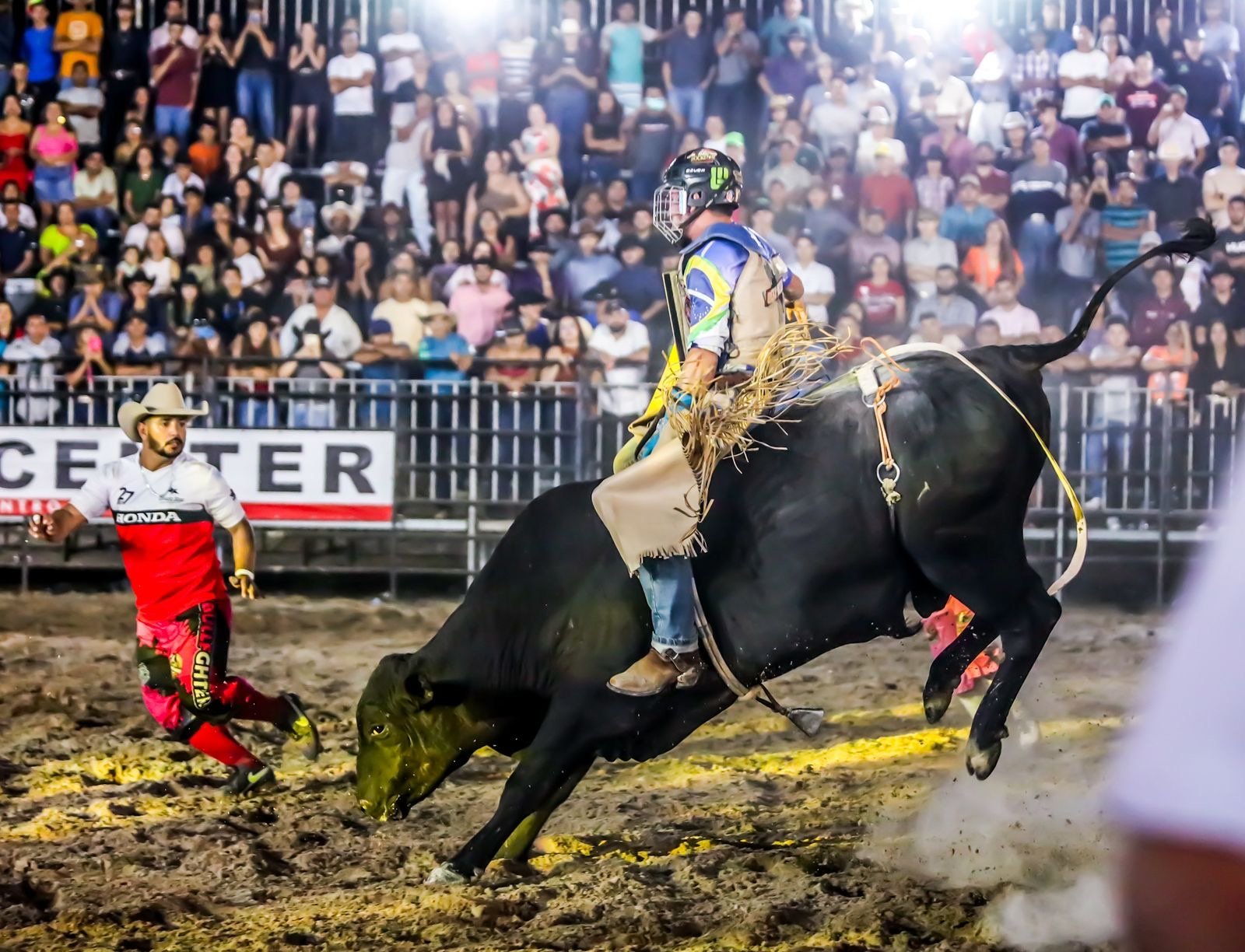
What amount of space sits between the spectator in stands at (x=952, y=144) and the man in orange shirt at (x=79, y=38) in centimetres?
673

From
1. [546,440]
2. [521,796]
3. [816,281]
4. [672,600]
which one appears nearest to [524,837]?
[521,796]

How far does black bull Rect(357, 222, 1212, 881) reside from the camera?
4.36 meters

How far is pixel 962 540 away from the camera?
4359 mm

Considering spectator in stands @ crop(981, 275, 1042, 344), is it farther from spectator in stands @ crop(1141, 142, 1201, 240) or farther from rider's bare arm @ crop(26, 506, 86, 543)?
rider's bare arm @ crop(26, 506, 86, 543)

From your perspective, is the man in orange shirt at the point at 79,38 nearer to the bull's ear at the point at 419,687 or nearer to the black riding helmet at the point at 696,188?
the black riding helmet at the point at 696,188

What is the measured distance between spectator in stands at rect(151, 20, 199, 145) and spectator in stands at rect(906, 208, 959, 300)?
5.82 m

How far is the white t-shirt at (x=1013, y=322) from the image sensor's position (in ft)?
34.6

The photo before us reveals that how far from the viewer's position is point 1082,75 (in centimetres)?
1189

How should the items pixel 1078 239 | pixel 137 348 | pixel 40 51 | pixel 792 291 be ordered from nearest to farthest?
pixel 792 291
pixel 137 348
pixel 1078 239
pixel 40 51

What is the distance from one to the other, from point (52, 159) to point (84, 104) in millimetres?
571

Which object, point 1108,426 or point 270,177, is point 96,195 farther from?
point 1108,426

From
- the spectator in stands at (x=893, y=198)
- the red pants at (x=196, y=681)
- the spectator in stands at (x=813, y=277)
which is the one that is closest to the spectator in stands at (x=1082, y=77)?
the spectator in stands at (x=893, y=198)

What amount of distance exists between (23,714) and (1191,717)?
6453mm

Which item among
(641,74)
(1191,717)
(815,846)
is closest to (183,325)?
(641,74)
